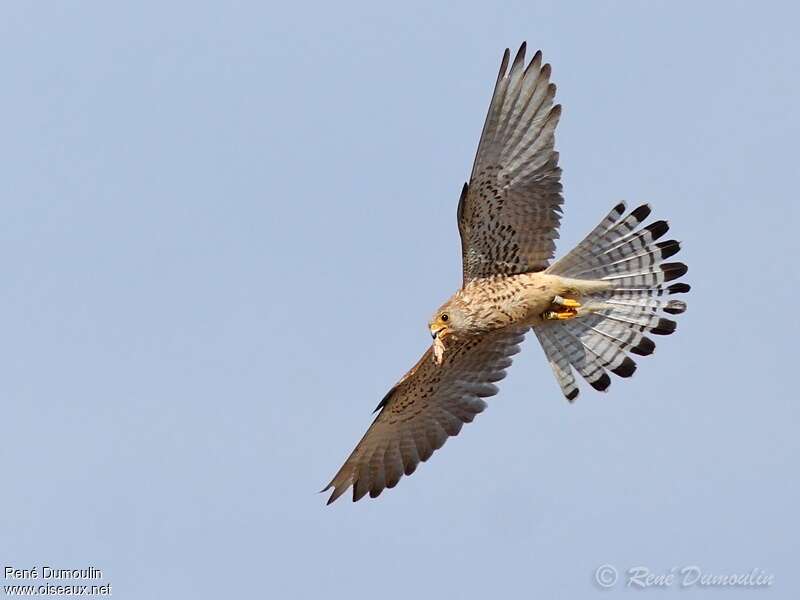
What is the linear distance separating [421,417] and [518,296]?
2.17 metres

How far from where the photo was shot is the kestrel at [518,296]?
45.1 ft

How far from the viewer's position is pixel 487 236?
14312mm

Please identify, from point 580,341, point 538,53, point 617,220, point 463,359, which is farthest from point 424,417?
point 538,53

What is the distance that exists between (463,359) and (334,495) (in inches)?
78.0

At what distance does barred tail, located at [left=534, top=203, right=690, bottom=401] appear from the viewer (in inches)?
577

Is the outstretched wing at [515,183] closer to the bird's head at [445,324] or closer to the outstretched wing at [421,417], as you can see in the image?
the bird's head at [445,324]

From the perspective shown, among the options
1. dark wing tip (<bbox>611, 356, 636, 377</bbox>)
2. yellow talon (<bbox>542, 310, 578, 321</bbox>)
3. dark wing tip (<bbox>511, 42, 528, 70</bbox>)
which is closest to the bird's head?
yellow talon (<bbox>542, 310, 578, 321</bbox>)

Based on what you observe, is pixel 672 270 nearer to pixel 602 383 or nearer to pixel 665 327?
pixel 665 327

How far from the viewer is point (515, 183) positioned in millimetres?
13875

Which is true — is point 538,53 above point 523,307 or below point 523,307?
above

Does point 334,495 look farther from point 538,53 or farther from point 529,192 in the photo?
point 538,53

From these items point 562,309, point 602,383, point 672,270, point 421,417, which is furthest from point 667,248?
point 421,417

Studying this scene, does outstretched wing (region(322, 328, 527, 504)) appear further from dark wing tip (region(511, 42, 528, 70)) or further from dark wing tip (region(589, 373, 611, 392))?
dark wing tip (region(511, 42, 528, 70))

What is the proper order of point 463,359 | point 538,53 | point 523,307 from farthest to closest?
point 463,359 → point 523,307 → point 538,53
